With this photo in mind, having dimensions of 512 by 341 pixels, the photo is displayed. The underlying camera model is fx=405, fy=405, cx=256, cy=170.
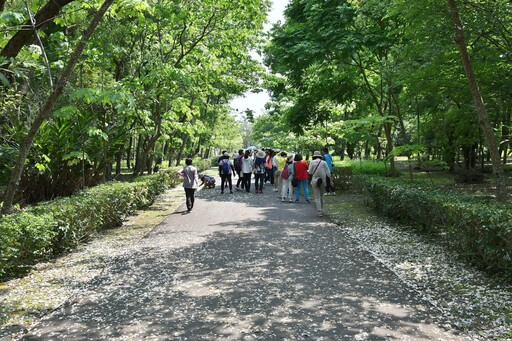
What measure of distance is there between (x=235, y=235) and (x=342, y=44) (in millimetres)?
7611

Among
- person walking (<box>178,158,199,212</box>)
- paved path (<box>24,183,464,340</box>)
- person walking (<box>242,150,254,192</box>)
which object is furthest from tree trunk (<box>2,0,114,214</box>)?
person walking (<box>242,150,254,192</box>)

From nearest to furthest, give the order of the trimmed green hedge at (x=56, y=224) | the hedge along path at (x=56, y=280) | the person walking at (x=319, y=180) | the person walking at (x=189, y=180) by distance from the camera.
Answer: the hedge along path at (x=56, y=280), the trimmed green hedge at (x=56, y=224), the person walking at (x=319, y=180), the person walking at (x=189, y=180)

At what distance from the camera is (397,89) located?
55.5 ft

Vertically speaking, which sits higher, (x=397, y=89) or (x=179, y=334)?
(x=397, y=89)

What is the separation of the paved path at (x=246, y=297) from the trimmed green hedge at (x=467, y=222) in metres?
1.35

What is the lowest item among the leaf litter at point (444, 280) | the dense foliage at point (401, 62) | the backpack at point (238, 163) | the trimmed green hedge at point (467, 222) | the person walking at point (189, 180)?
the leaf litter at point (444, 280)

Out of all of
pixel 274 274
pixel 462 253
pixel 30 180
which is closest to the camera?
pixel 274 274

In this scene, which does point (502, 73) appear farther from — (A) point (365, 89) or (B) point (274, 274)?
(B) point (274, 274)

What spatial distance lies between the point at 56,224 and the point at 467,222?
21.9 ft

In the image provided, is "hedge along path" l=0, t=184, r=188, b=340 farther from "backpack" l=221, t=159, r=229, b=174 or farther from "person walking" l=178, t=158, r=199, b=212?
"backpack" l=221, t=159, r=229, b=174

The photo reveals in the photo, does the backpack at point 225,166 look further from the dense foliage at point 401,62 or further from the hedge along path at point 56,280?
the hedge along path at point 56,280

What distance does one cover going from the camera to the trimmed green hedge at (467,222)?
5480 mm

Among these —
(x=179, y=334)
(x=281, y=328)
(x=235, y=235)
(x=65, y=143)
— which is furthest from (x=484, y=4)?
(x=65, y=143)

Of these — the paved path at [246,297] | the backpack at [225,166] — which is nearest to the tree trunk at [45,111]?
the paved path at [246,297]
